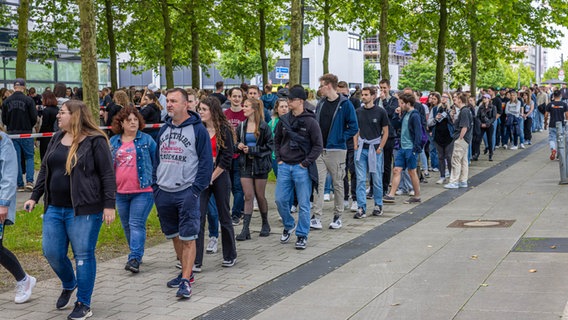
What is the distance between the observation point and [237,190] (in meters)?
11.5

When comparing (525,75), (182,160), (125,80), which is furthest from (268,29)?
(525,75)

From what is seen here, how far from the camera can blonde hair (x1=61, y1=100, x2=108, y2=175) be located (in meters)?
6.68

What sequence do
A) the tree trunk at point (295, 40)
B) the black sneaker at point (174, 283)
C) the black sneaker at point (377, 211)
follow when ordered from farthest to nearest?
the tree trunk at point (295, 40)
the black sneaker at point (377, 211)
the black sneaker at point (174, 283)

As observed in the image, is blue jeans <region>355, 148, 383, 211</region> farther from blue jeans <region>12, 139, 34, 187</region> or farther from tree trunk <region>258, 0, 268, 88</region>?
tree trunk <region>258, 0, 268, 88</region>

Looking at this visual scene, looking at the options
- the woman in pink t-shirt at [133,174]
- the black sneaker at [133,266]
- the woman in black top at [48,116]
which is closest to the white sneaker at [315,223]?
the woman in pink t-shirt at [133,174]

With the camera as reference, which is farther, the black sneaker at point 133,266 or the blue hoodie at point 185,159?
the black sneaker at point 133,266

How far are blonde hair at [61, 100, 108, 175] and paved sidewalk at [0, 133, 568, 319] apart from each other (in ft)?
4.32

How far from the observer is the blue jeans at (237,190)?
1121 cm

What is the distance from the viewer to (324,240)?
34.3 feet

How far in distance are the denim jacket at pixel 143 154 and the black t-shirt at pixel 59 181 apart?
1801 mm

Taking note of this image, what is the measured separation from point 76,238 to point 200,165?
135 cm

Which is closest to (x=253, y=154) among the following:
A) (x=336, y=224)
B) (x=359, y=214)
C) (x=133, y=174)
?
(x=336, y=224)

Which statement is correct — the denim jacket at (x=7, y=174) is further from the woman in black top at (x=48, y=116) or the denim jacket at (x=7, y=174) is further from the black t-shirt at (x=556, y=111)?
the black t-shirt at (x=556, y=111)

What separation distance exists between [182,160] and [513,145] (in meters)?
21.0
